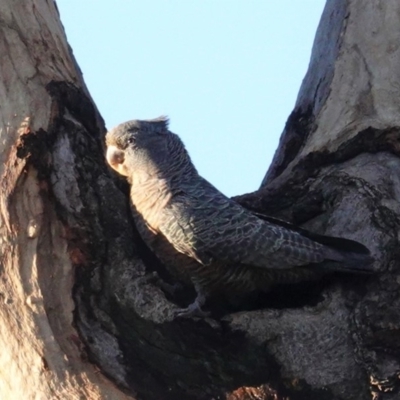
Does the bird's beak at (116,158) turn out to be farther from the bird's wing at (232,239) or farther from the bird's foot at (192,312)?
the bird's foot at (192,312)

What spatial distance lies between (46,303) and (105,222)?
50cm

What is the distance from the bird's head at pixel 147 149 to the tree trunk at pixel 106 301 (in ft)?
0.39

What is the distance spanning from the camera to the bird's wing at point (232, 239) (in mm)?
4723

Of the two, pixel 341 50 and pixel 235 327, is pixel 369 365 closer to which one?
pixel 235 327

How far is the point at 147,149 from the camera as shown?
17.5ft

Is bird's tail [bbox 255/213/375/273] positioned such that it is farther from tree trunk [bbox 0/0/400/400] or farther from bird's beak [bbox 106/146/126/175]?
bird's beak [bbox 106/146/126/175]

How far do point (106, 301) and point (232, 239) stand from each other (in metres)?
0.79

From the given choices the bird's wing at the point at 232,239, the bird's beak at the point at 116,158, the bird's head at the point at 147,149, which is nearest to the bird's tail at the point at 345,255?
the bird's wing at the point at 232,239

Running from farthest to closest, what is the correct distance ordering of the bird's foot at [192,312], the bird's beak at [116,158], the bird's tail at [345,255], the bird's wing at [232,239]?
the bird's beak at [116,158] → the bird's wing at [232,239] → the bird's tail at [345,255] → the bird's foot at [192,312]

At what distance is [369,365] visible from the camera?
4.32m

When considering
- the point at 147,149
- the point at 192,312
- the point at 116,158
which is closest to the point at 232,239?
the point at 192,312

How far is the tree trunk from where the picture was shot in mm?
4230

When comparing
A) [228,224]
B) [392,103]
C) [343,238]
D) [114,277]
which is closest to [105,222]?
[114,277]

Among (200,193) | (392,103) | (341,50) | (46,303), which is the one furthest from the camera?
(341,50)
